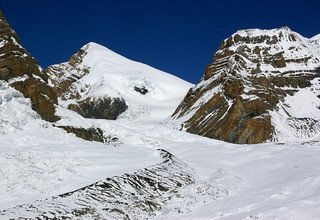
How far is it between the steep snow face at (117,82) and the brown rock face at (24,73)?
5939 centimetres

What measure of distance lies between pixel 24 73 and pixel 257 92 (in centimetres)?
3439

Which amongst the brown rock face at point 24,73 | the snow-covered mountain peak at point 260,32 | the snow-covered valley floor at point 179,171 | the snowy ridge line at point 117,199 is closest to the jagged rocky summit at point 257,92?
the snow-covered mountain peak at point 260,32

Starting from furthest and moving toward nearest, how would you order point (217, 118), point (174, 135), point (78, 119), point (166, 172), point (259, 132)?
1. point (217, 118)
2. point (259, 132)
3. point (174, 135)
4. point (78, 119)
5. point (166, 172)

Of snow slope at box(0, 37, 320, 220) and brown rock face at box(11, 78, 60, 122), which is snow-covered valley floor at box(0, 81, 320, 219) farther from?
brown rock face at box(11, 78, 60, 122)

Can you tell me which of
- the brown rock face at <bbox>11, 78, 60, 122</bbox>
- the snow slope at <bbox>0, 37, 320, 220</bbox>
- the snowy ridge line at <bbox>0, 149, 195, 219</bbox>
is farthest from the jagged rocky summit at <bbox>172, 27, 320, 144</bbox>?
the snowy ridge line at <bbox>0, 149, 195, 219</bbox>

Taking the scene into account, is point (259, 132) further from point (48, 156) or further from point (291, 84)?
point (48, 156)

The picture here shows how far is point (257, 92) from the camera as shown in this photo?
64.6 metres

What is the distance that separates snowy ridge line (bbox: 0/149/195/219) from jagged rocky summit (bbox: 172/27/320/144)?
111 ft

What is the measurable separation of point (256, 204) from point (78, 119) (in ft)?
78.1

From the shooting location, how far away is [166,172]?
980 inches

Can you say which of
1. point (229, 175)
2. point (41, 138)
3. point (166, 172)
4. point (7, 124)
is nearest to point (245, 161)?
point (229, 175)

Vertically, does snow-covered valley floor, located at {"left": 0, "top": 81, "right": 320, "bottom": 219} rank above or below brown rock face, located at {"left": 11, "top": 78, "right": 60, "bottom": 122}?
below

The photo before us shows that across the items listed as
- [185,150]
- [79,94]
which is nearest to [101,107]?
[79,94]

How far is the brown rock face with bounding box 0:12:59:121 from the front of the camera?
3722cm
